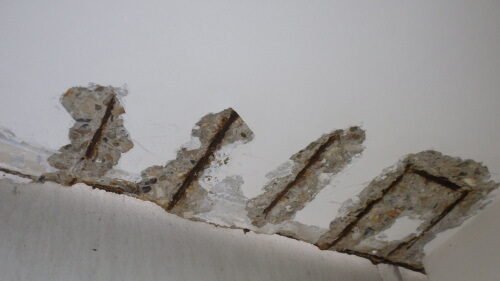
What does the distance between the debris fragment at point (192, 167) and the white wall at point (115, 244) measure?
59 millimetres

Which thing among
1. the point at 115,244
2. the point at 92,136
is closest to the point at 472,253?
the point at 115,244

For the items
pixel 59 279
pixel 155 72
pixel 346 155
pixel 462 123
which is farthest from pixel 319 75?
pixel 59 279

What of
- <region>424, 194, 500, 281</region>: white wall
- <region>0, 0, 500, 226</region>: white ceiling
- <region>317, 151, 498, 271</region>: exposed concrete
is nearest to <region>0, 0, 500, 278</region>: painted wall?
<region>0, 0, 500, 226</region>: white ceiling

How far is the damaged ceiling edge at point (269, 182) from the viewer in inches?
48.4

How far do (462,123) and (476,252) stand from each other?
620mm

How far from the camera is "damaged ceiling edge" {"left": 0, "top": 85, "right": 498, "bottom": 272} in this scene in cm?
123

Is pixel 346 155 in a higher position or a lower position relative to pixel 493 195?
lower

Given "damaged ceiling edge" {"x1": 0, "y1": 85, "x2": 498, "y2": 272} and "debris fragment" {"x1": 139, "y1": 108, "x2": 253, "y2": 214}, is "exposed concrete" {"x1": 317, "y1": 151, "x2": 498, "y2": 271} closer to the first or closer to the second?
"damaged ceiling edge" {"x1": 0, "y1": 85, "x2": 498, "y2": 272}

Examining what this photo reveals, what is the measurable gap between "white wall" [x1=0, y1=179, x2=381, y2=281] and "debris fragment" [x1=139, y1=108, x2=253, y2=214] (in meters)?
0.06

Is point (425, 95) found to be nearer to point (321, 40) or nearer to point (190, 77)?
point (321, 40)

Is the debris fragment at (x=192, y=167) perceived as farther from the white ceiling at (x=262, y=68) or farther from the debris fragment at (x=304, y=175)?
the debris fragment at (x=304, y=175)

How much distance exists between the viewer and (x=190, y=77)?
1162 millimetres

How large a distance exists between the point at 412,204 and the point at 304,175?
1.54 ft

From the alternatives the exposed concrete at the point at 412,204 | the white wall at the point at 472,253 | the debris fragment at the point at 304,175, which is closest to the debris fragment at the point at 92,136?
the debris fragment at the point at 304,175
